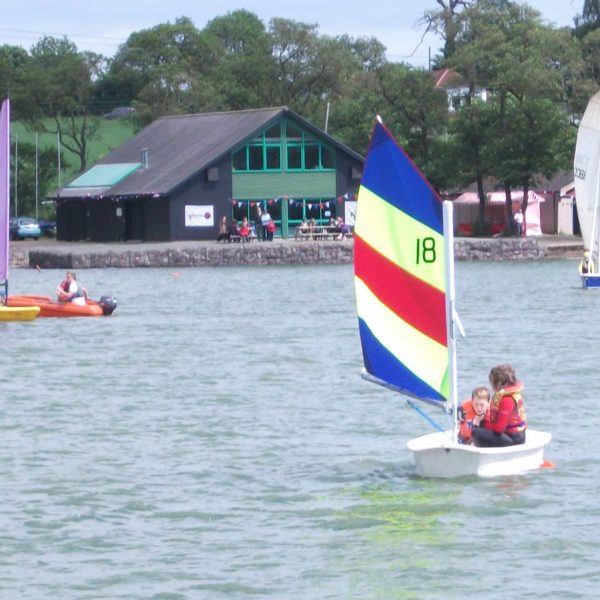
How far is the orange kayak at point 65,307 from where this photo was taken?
32.3m

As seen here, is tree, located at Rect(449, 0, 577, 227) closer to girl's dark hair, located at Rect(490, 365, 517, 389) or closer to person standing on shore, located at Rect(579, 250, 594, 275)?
person standing on shore, located at Rect(579, 250, 594, 275)

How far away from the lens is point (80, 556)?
12.1 meters

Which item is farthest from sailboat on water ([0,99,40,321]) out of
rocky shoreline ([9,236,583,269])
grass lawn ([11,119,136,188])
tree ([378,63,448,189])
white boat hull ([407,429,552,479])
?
grass lawn ([11,119,136,188])

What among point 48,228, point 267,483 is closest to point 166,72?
point 48,228

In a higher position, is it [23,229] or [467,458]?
[23,229]

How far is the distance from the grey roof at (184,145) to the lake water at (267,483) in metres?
33.2

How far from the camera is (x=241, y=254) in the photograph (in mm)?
55344

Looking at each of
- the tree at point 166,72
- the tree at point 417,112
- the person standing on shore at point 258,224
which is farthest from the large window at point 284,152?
the tree at point 166,72

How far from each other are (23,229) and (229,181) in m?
13.7

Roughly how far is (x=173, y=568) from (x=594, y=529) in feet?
11.0

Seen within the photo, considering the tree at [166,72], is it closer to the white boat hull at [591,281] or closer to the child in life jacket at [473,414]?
the white boat hull at [591,281]

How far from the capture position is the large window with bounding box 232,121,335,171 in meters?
62.9

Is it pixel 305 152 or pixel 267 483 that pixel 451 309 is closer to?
pixel 267 483

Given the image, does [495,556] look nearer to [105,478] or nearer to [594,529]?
[594,529]
